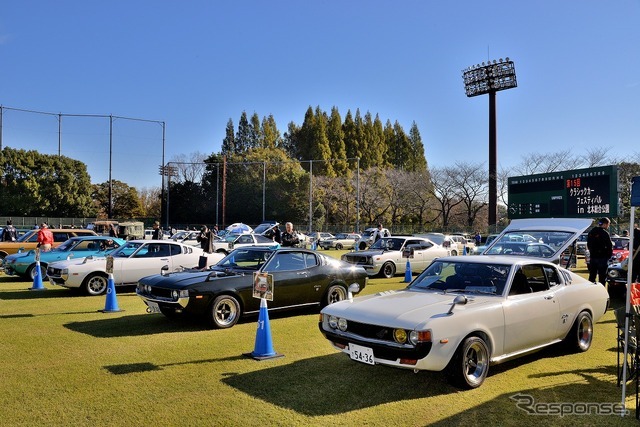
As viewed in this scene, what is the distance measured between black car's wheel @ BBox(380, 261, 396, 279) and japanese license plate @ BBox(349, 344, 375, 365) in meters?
11.7

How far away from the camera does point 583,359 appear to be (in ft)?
22.7

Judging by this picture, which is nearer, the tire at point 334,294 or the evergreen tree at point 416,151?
the tire at point 334,294

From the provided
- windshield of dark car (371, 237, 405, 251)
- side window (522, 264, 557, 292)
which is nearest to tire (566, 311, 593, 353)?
side window (522, 264, 557, 292)

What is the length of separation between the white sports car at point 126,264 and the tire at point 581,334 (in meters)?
7.78

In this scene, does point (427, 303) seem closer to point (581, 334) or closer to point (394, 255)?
point (581, 334)

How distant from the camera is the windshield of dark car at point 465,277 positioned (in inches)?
255

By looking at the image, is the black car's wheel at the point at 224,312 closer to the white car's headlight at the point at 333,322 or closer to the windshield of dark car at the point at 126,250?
the white car's headlight at the point at 333,322

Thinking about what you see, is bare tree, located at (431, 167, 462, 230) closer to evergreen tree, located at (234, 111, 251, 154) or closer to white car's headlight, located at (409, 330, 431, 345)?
evergreen tree, located at (234, 111, 251, 154)

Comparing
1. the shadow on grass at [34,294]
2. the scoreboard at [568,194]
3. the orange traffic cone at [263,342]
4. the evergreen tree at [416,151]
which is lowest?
the shadow on grass at [34,294]

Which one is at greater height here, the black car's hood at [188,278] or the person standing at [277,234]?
the person standing at [277,234]

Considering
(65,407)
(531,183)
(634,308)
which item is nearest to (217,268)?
(65,407)

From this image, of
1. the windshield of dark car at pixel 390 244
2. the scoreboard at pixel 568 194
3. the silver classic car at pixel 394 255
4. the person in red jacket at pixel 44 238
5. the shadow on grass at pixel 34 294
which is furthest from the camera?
the scoreboard at pixel 568 194

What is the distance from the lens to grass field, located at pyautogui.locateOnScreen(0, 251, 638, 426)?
4848 mm

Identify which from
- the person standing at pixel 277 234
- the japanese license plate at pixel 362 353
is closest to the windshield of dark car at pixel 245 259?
the japanese license plate at pixel 362 353
